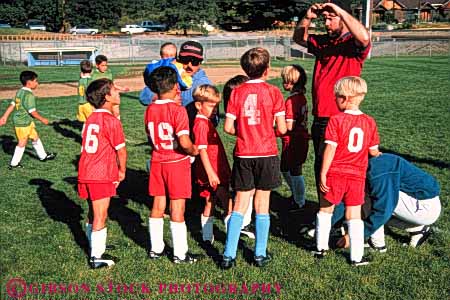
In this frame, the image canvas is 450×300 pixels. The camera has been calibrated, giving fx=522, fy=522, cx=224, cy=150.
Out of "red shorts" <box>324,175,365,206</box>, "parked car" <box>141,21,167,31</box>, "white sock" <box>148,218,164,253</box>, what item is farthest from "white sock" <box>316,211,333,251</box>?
"parked car" <box>141,21,167,31</box>

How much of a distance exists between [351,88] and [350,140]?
1.53 ft

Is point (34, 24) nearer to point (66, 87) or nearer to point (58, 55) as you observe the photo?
point (58, 55)

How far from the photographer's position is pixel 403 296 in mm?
4312

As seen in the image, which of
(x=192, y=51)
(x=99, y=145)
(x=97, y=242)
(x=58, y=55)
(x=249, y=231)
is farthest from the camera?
(x=58, y=55)

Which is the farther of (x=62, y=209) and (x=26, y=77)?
(x=26, y=77)

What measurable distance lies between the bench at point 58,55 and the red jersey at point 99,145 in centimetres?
3543

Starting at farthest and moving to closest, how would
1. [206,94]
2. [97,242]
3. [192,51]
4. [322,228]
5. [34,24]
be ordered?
1. [34,24]
2. [192,51]
3. [206,94]
4. [322,228]
5. [97,242]

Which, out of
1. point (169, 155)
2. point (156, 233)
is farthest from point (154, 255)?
point (169, 155)

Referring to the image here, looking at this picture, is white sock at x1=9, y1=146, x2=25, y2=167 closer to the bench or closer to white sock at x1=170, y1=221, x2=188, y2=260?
white sock at x1=170, y1=221, x2=188, y2=260

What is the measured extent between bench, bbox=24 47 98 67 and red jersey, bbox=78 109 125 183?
35429 mm

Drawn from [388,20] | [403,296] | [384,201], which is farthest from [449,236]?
[388,20]

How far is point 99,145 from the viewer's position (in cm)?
488

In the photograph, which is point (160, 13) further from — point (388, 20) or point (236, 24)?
point (388, 20)

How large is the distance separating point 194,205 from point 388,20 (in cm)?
8725
